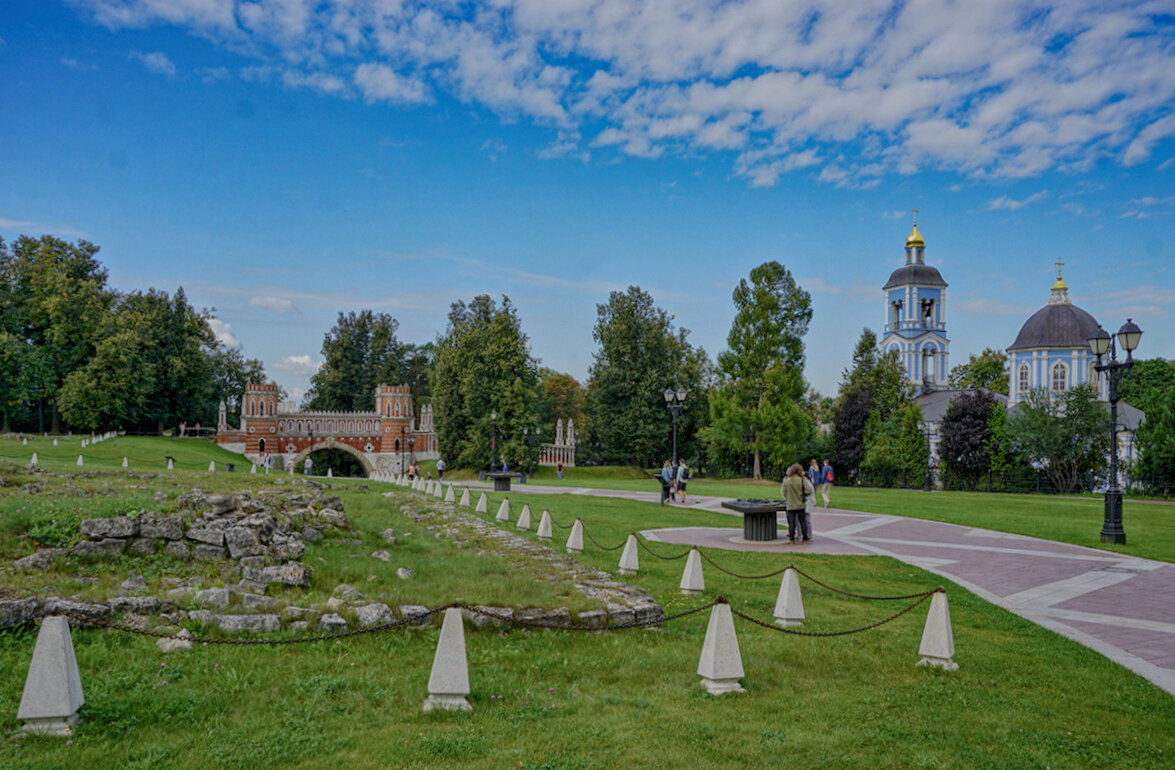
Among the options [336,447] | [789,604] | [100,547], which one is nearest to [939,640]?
[789,604]

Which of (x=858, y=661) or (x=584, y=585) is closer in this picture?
(x=858, y=661)

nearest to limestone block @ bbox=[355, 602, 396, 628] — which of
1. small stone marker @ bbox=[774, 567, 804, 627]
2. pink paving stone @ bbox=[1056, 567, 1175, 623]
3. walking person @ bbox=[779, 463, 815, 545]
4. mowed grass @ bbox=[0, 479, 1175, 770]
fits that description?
mowed grass @ bbox=[0, 479, 1175, 770]

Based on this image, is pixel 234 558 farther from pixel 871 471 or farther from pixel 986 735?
pixel 871 471

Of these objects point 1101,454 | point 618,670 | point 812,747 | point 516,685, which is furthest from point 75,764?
point 1101,454

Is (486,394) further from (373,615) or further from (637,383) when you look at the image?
(373,615)

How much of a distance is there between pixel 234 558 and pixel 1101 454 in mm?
48678

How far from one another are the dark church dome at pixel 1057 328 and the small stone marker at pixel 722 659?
5996 centimetres

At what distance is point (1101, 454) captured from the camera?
42375 mm

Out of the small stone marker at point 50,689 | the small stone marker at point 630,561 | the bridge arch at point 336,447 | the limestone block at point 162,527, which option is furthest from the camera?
the bridge arch at point 336,447

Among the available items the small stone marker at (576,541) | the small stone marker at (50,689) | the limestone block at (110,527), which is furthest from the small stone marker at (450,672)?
the small stone marker at (576,541)

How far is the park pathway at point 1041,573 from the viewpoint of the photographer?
9.11 meters

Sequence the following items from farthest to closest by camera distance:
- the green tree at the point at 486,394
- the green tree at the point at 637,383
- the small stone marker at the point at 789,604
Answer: the green tree at the point at 637,383, the green tree at the point at 486,394, the small stone marker at the point at 789,604

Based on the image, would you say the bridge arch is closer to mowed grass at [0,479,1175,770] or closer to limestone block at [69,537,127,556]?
limestone block at [69,537,127,556]

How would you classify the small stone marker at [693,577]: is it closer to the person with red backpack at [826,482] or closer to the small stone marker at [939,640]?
the small stone marker at [939,640]
